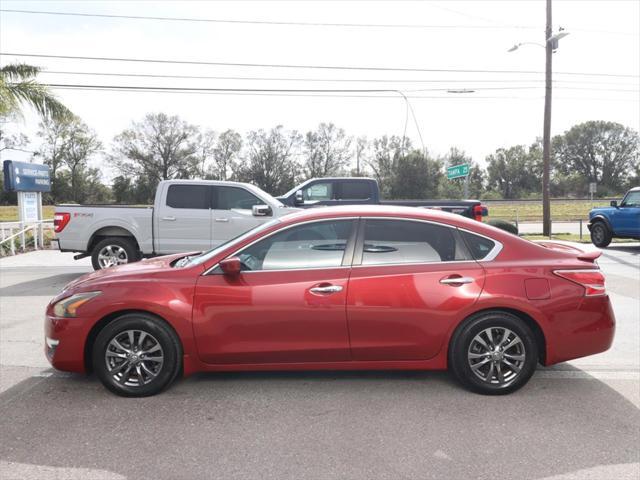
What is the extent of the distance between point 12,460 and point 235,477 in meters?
1.38

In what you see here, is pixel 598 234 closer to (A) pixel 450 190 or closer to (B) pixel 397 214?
(B) pixel 397 214

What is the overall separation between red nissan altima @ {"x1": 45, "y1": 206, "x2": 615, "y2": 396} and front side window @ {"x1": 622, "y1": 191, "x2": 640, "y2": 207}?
14074 mm

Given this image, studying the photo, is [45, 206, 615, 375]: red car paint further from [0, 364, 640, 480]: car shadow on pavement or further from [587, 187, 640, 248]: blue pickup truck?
[587, 187, 640, 248]: blue pickup truck

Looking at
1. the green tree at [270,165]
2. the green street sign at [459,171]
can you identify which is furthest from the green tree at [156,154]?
the green street sign at [459,171]

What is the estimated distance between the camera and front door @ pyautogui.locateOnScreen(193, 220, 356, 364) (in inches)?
155

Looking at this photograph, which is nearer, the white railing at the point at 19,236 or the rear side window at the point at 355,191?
the rear side window at the point at 355,191

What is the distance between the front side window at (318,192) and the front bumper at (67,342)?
1091cm

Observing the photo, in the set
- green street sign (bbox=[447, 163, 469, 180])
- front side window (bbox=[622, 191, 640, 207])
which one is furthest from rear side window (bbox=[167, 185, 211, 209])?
green street sign (bbox=[447, 163, 469, 180])

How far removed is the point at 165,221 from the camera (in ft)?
34.4

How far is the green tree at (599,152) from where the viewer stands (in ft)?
331

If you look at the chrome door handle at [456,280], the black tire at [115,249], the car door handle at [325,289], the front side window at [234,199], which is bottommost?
the black tire at [115,249]

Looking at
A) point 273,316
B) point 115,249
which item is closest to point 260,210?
point 115,249

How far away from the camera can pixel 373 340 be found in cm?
399

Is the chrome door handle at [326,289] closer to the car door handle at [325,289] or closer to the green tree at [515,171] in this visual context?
the car door handle at [325,289]
